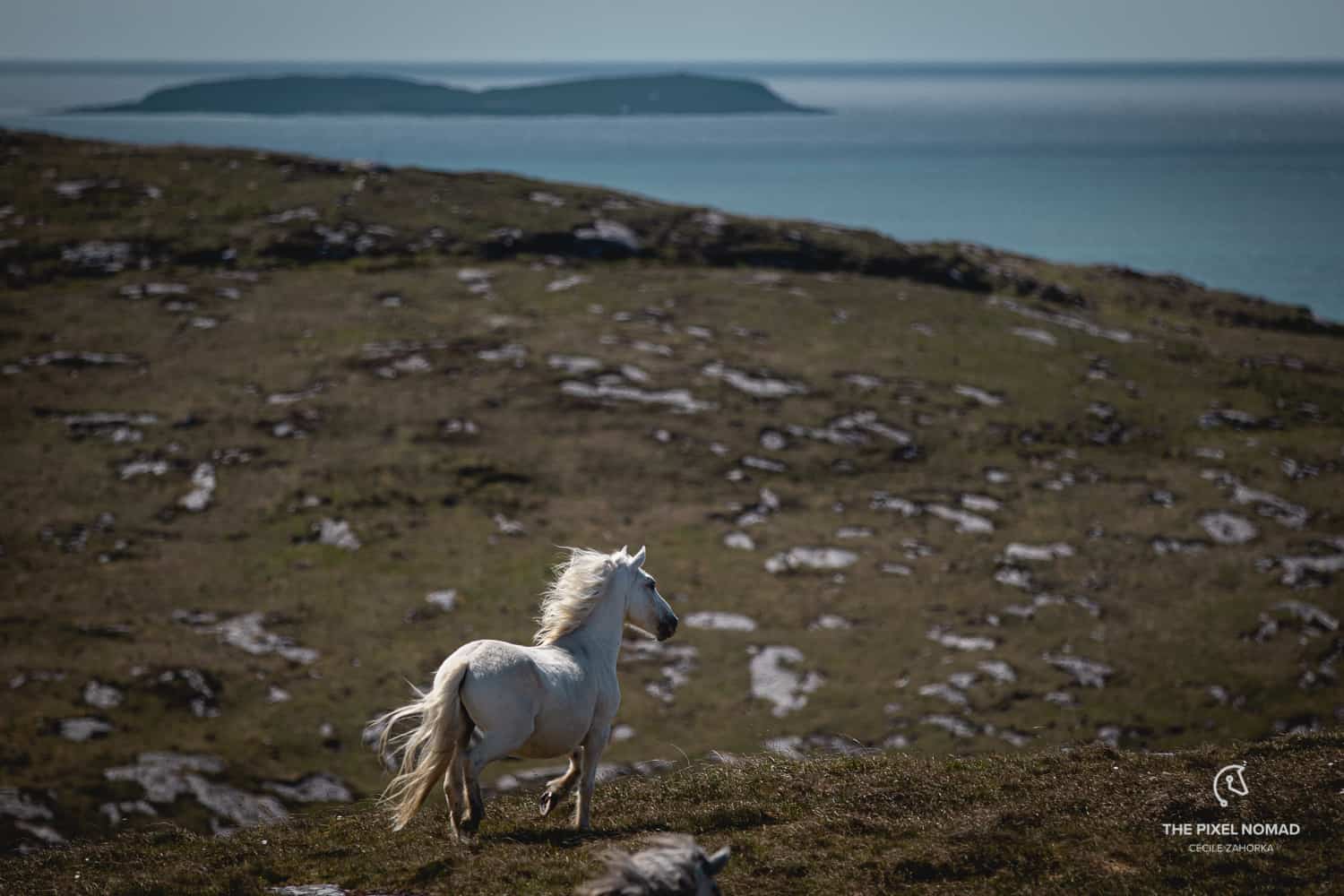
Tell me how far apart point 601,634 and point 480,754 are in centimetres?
280

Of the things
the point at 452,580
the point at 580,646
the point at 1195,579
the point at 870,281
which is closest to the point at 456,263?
the point at 870,281

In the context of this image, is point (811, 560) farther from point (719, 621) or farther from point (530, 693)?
point (530, 693)

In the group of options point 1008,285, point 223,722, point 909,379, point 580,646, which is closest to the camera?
point 580,646

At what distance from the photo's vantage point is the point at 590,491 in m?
45.2

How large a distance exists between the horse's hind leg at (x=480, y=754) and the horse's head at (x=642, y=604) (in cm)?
311

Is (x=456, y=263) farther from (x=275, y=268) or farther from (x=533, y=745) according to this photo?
(x=533, y=745)

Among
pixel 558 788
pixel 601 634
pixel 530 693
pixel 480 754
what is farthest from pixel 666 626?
pixel 480 754

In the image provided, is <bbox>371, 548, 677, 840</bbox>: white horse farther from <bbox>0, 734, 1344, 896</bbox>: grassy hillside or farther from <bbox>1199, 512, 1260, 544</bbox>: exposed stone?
<bbox>1199, 512, 1260, 544</bbox>: exposed stone

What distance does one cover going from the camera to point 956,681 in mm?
34469

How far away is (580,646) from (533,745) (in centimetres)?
156

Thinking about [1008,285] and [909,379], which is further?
[1008,285]

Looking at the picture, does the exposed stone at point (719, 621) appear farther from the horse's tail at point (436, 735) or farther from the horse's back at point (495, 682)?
the horse's tail at point (436, 735)

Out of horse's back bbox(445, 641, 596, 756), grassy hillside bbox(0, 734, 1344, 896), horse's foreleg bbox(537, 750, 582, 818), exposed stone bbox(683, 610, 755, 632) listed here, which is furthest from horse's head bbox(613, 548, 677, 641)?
exposed stone bbox(683, 610, 755, 632)

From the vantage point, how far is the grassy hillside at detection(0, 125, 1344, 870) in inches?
1259
